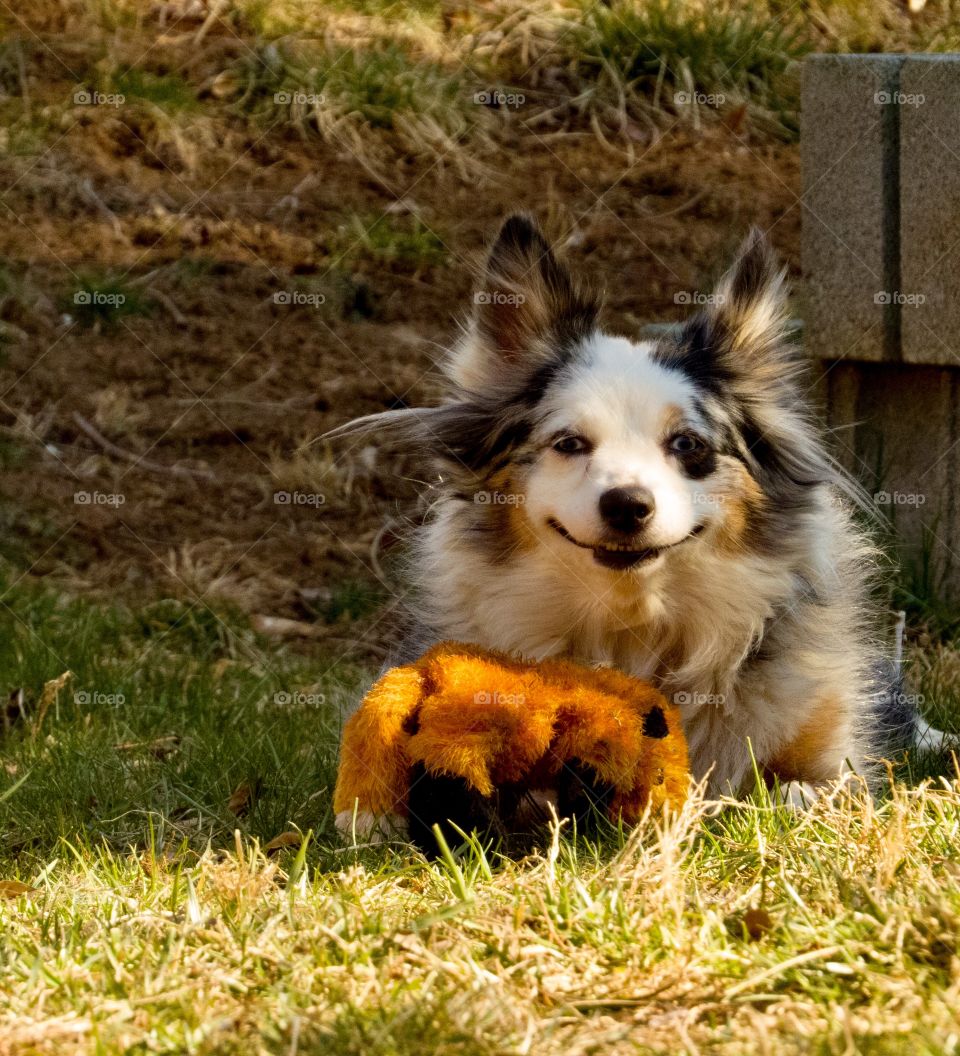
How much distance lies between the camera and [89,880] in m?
3.11

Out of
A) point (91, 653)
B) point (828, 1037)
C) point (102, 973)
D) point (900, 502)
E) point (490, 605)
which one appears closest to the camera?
point (828, 1037)

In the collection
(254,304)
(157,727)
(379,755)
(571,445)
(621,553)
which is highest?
(254,304)

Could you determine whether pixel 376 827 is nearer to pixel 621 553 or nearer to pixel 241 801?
pixel 241 801

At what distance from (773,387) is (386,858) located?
5.01ft

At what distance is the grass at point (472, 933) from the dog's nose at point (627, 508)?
611 mm

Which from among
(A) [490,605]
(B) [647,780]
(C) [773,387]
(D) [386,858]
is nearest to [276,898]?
(D) [386,858]

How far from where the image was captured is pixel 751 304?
3.81m

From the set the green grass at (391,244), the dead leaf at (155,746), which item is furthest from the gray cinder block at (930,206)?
the dead leaf at (155,746)

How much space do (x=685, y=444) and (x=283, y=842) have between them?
1.29m

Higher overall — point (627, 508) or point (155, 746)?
point (627, 508)

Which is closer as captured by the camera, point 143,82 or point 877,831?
point 877,831

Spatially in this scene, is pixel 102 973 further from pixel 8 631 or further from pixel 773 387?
pixel 8 631

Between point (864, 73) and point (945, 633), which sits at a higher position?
point (864, 73)

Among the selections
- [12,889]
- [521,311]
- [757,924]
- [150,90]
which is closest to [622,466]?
[521,311]
